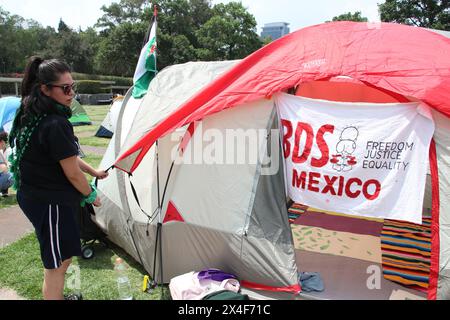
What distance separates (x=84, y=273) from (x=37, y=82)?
83.8 inches

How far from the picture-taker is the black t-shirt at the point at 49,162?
2164mm

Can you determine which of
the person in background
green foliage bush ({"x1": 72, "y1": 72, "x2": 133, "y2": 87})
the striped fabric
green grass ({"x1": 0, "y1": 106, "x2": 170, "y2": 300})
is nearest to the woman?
green grass ({"x1": 0, "y1": 106, "x2": 170, "y2": 300})

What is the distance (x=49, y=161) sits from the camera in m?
2.26

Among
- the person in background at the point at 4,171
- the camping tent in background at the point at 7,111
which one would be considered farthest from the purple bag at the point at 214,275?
the camping tent in background at the point at 7,111

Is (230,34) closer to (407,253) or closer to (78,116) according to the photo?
(78,116)

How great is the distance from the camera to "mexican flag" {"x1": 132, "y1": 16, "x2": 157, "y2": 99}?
450 centimetres

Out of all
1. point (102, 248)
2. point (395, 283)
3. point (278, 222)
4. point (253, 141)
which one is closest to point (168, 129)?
point (253, 141)

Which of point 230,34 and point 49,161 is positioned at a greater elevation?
point 230,34

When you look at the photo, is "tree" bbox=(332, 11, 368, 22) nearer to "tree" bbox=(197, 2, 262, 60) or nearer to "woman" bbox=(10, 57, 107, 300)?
"tree" bbox=(197, 2, 262, 60)

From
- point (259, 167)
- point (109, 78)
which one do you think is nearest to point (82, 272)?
point (259, 167)

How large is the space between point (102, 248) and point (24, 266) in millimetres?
796

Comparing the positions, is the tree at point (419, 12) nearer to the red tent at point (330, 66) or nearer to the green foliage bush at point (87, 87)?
the red tent at point (330, 66)

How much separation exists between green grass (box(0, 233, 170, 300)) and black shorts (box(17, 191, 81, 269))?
102 centimetres

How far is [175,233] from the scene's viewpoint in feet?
10.9
